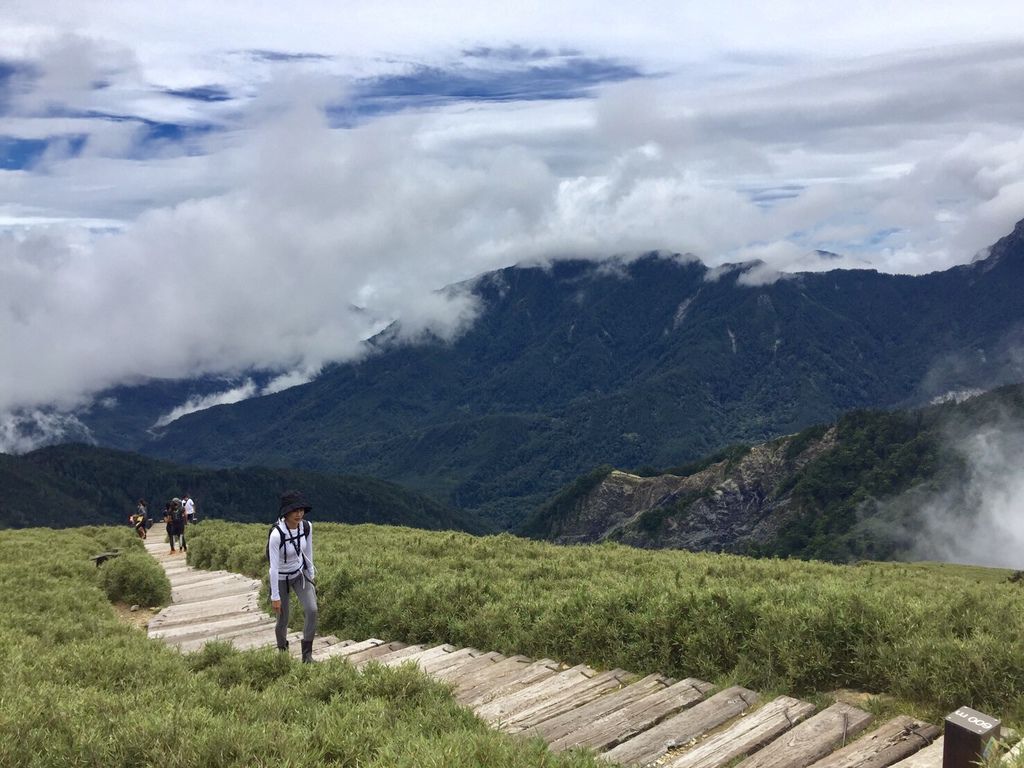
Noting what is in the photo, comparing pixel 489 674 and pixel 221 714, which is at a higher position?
pixel 221 714

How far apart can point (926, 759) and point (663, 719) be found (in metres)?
2.66

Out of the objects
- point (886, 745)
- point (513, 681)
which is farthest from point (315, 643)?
point (886, 745)

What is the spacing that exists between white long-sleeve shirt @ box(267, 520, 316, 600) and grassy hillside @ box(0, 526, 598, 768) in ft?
5.87

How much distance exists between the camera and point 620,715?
8.65 m

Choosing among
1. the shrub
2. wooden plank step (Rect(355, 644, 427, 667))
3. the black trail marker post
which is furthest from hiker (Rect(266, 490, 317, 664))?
the black trail marker post

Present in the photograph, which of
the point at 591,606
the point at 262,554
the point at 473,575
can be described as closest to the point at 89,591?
the point at 262,554

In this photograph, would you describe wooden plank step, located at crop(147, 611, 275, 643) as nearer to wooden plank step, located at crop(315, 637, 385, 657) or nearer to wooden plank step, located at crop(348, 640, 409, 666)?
wooden plank step, located at crop(315, 637, 385, 657)

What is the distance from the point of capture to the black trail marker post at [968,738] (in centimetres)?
564

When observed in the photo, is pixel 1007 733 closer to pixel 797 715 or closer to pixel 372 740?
pixel 797 715

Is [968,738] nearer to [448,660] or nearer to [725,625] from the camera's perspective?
[725,625]

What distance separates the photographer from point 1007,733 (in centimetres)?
696

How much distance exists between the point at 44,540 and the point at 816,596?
29.7 metres

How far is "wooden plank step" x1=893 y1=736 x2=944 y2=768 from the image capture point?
6840mm

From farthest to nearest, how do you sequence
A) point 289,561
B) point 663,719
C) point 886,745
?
point 289,561 → point 663,719 → point 886,745
